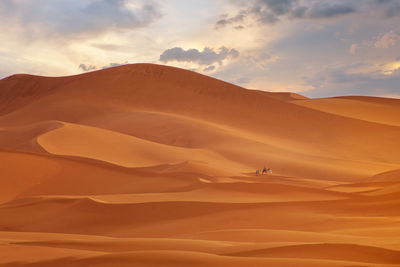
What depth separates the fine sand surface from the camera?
15.5ft

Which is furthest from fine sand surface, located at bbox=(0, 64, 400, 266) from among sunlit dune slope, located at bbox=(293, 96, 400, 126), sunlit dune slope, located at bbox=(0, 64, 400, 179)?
sunlit dune slope, located at bbox=(293, 96, 400, 126)

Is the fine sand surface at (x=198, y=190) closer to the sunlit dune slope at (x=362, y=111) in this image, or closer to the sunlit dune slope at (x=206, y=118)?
the sunlit dune slope at (x=206, y=118)

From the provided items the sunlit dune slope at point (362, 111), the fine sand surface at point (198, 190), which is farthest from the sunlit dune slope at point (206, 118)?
the sunlit dune slope at point (362, 111)

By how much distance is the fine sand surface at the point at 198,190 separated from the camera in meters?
4.73

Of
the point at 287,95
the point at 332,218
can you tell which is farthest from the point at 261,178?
the point at 287,95

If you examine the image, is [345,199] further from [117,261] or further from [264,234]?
[117,261]

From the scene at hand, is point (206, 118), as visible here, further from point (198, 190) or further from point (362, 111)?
point (198, 190)

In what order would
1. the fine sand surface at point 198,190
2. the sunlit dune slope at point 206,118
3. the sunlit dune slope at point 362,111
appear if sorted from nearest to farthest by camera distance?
the fine sand surface at point 198,190 → the sunlit dune slope at point 206,118 → the sunlit dune slope at point 362,111

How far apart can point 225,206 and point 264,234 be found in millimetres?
3313

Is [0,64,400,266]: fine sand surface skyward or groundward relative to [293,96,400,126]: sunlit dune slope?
groundward

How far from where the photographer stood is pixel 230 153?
23.3 meters

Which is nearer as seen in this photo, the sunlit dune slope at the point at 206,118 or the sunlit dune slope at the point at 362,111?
the sunlit dune slope at the point at 206,118

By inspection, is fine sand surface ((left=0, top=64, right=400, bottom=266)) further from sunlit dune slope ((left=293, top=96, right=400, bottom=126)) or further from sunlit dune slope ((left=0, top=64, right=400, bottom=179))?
sunlit dune slope ((left=293, top=96, right=400, bottom=126))

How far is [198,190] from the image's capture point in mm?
11758
